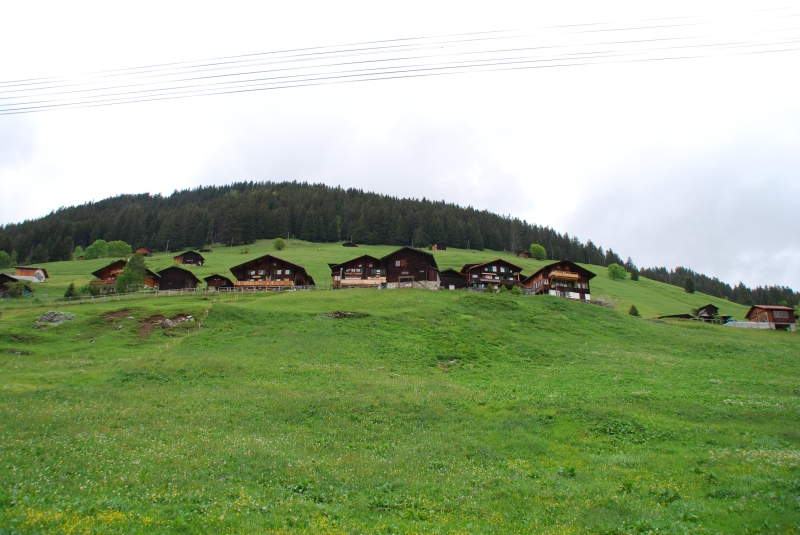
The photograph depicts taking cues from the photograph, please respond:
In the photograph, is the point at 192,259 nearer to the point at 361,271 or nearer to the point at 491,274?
the point at 361,271

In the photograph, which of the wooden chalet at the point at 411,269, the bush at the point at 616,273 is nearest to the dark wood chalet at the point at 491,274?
the wooden chalet at the point at 411,269

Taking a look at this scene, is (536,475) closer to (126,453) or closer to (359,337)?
(126,453)

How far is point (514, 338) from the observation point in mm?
44500

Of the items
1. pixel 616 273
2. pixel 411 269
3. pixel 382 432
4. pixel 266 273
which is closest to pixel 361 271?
pixel 411 269

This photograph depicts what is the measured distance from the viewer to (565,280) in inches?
3073

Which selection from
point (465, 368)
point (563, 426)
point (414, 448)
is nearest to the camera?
point (414, 448)

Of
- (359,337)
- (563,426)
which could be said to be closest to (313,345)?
(359,337)

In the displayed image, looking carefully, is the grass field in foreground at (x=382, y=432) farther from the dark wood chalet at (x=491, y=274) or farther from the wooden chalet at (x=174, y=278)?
the dark wood chalet at (x=491, y=274)

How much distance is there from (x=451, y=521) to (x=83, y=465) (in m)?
10.8

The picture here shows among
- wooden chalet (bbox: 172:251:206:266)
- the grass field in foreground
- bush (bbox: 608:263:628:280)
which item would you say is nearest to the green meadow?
the grass field in foreground

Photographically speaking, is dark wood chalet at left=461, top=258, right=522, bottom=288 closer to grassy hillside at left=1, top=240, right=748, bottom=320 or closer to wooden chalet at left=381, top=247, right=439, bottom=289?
wooden chalet at left=381, top=247, right=439, bottom=289

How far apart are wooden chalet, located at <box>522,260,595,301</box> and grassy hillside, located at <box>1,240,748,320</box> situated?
12.9 m

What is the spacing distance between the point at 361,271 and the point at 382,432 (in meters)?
65.8

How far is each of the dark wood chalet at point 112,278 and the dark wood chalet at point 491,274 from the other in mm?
57164
